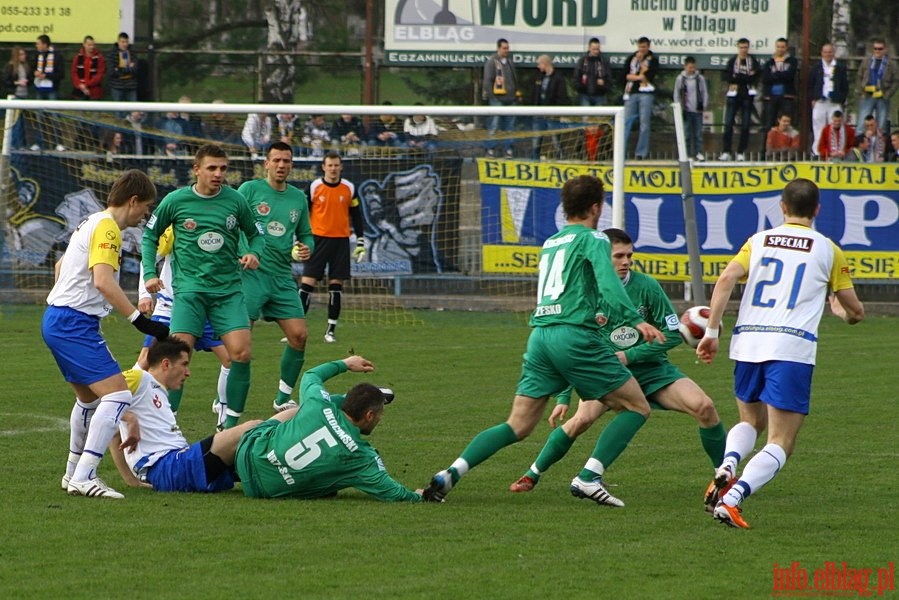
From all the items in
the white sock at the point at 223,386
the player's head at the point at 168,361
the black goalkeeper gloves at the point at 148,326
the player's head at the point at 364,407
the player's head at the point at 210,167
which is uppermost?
the player's head at the point at 210,167

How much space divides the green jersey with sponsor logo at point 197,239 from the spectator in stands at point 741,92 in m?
13.2

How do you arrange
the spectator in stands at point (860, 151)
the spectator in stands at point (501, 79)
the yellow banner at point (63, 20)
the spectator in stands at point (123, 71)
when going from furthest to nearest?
the yellow banner at point (63, 20)
the spectator in stands at point (501, 79)
the spectator in stands at point (123, 71)
the spectator in stands at point (860, 151)

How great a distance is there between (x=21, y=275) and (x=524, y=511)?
484 inches

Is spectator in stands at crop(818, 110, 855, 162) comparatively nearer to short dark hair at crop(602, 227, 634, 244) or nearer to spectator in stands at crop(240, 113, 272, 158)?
spectator in stands at crop(240, 113, 272, 158)

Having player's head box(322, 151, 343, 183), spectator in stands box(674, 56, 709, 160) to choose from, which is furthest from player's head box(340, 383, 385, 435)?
spectator in stands box(674, 56, 709, 160)

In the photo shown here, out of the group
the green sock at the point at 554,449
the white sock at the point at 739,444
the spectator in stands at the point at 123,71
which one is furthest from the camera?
the spectator in stands at the point at 123,71

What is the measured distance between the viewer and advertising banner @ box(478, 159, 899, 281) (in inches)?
736

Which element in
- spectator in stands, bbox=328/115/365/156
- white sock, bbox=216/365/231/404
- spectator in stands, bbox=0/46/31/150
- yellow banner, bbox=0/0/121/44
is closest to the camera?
white sock, bbox=216/365/231/404

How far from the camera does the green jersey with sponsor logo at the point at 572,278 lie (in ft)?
22.6

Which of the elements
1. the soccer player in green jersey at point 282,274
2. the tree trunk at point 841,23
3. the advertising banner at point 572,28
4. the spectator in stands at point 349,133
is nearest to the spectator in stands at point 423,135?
the spectator in stands at point 349,133

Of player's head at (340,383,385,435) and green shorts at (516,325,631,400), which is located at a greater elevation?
green shorts at (516,325,631,400)

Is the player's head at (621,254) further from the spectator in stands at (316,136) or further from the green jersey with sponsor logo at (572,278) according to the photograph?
the spectator in stands at (316,136)

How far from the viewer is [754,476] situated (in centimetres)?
653

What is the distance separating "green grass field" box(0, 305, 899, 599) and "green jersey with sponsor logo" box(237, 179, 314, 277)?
1250 millimetres
